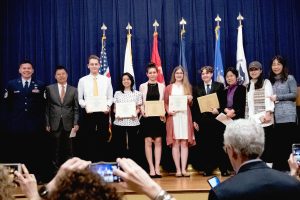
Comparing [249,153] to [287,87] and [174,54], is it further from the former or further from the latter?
[174,54]

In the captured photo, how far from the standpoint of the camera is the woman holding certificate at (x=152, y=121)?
628 centimetres

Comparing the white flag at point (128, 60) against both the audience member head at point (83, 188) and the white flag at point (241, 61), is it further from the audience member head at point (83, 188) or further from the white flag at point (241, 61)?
the audience member head at point (83, 188)

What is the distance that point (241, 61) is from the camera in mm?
7395

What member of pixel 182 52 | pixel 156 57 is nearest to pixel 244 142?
pixel 156 57

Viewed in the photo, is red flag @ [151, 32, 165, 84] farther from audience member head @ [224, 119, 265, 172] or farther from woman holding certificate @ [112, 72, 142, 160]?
audience member head @ [224, 119, 265, 172]

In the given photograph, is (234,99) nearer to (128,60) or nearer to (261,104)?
(261,104)

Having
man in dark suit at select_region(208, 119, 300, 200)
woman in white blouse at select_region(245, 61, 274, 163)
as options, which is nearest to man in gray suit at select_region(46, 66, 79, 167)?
woman in white blouse at select_region(245, 61, 274, 163)

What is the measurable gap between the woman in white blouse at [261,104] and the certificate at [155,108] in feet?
3.80

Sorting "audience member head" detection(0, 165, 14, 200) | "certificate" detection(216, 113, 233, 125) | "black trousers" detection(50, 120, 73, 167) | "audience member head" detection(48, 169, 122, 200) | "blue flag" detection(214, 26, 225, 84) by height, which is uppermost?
"blue flag" detection(214, 26, 225, 84)

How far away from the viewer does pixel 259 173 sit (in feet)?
6.83

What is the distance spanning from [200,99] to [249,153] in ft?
13.0

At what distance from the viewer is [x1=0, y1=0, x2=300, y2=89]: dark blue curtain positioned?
7.74 metres

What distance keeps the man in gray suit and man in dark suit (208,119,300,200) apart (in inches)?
168

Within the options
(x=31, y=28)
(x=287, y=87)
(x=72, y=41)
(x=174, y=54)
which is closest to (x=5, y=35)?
(x=31, y=28)
